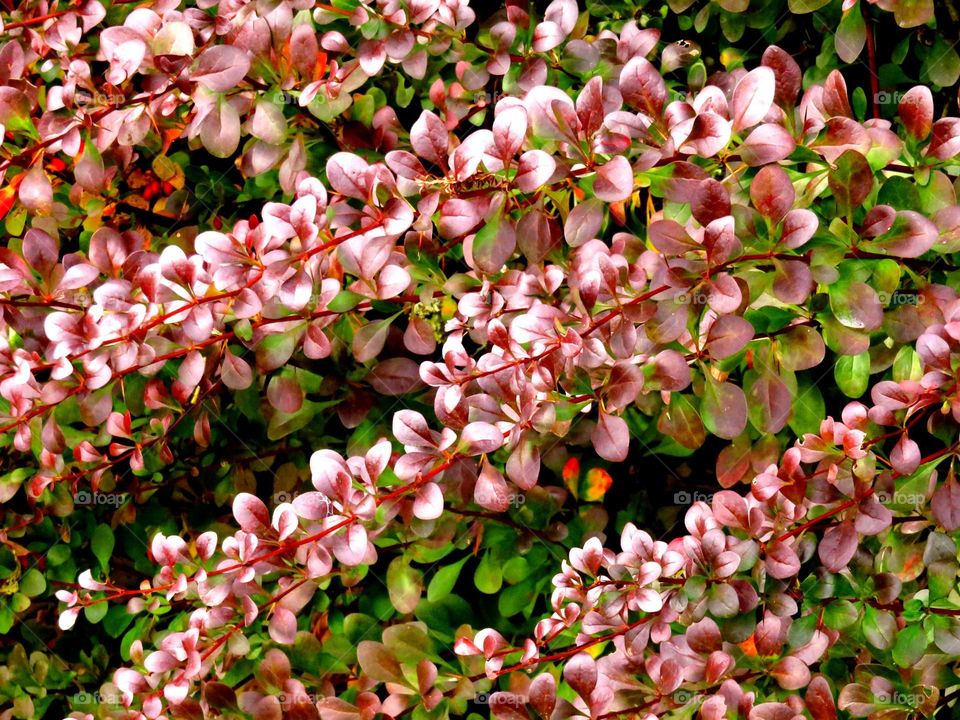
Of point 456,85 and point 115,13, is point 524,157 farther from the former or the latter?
point 115,13

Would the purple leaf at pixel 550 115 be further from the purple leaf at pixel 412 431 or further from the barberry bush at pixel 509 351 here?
the purple leaf at pixel 412 431

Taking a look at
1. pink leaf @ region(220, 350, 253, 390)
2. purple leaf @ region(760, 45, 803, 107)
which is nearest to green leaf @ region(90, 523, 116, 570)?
pink leaf @ region(220, 350, 253, 390)

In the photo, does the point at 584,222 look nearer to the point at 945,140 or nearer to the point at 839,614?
the point at 945,140

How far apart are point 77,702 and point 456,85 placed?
119 centimetres

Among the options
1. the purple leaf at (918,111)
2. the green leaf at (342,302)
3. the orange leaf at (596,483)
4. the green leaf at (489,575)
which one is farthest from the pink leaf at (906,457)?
the green leaf at (342,302)

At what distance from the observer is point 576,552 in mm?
1133

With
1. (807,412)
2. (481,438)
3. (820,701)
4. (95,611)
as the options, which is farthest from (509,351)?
(95,611)

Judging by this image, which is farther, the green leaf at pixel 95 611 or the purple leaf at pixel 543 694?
the green leaf at pixel 95 611

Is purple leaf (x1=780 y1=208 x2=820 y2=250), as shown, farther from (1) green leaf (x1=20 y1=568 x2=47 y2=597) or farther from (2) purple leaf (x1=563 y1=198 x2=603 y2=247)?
(1) green leaf (x1=20 y1=568 x2=47 y2=597)

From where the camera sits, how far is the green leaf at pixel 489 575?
139 cm

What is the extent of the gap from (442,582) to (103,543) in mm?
614

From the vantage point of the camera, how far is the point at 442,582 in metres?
1.38

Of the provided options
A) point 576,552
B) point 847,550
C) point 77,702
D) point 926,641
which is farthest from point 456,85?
point 77,702

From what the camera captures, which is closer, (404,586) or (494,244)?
(494,244)
